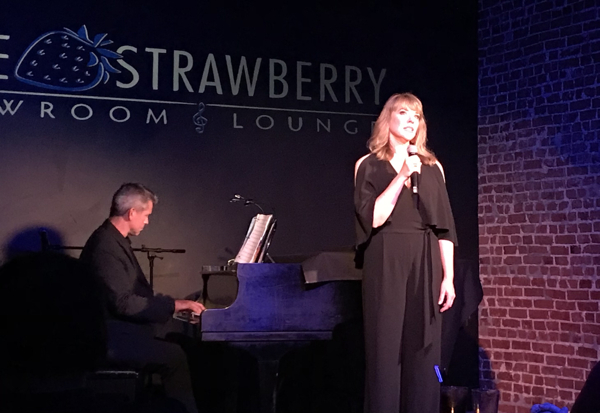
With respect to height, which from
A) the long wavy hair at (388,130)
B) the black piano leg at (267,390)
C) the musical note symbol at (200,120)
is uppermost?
the musical note symbol at (200,120)

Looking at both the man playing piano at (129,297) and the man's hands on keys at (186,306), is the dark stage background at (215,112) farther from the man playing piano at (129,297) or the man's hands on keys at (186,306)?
the man's hands on keys at (186,306)

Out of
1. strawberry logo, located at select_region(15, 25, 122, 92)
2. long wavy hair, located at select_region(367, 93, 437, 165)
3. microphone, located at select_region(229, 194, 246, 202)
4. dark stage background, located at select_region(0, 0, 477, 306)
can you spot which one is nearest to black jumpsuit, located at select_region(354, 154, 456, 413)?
long wavy hair, located at select_region(367, 93, 437, 165)

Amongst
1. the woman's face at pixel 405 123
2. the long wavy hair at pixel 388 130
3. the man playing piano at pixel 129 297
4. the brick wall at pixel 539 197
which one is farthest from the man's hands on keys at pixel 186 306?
the brick wall at pixel 539 197

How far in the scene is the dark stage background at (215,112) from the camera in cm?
566

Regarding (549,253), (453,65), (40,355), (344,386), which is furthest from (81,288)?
(453,65)

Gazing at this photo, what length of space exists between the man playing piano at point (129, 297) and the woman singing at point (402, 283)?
1.10 metres

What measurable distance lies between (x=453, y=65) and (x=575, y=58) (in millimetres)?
1054

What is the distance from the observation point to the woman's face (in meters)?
4.32

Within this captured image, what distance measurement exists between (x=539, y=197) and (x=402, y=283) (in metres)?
2.45

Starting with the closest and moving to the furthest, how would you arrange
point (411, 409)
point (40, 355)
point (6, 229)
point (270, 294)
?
point (40, 355), point (411, 409), point (270, 294), point (6, 229)

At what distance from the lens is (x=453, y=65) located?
22.3 feet

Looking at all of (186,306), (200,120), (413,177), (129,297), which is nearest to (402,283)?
(413,177)

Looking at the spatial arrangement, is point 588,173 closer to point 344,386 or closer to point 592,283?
point 592,283

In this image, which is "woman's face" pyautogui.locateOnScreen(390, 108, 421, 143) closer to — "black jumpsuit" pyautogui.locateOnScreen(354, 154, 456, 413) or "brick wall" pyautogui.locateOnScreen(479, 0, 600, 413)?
"black jumpsuit" pyautogui.locateOnScreen(354, 154, 456, 413)
